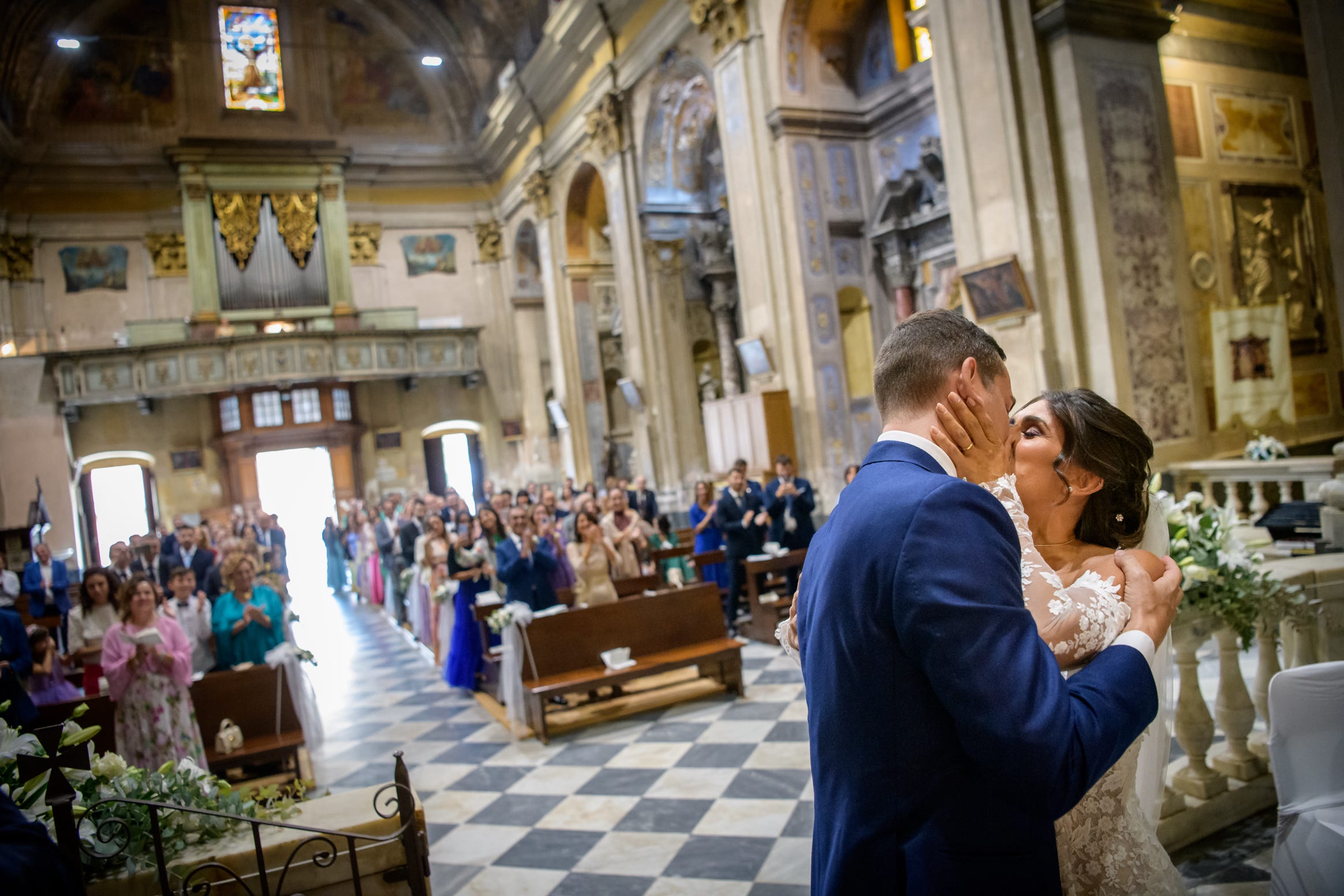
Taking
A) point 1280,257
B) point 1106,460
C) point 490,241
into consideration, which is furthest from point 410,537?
point 1106,460

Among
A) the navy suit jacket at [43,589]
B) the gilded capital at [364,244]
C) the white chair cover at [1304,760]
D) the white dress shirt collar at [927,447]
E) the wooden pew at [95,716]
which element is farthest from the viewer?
the gilded capital at [364,244]

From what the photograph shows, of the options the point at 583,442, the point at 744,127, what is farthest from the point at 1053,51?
the point at 583,442

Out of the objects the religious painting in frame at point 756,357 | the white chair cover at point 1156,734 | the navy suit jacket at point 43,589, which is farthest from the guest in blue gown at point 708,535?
the navy suit jacket at point 43,589

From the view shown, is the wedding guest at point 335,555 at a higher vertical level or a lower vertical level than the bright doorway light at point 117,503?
lower

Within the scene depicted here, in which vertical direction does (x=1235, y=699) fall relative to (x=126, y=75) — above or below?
below

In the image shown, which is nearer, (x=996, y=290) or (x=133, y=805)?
(x=133, y=805)

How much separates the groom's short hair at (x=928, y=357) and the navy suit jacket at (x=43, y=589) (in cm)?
1234

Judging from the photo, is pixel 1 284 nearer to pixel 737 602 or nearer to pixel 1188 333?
pixel 737 602

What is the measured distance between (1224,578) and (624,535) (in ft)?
19.9

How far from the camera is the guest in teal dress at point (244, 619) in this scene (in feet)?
21.3

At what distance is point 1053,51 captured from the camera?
7.98 m

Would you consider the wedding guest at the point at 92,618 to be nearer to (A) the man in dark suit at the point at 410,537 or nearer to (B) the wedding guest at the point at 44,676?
(B) the wedding guest at the point at 44,676

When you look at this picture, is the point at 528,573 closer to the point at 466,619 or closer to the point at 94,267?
the point at 466,619

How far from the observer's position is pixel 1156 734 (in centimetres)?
233
